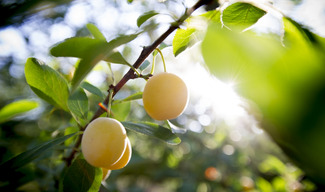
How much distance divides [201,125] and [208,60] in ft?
8.34

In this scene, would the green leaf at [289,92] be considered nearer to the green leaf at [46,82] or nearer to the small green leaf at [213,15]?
the small green leaf at [213,15]

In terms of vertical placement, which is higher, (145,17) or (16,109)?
(145,17)

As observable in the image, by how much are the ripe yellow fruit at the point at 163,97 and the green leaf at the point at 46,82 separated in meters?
0.24

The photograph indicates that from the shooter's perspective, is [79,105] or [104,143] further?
[79,105]

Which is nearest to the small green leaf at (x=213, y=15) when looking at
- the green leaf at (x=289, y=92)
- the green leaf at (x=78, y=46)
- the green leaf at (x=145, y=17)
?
the green leaf at (x=145, y=17)

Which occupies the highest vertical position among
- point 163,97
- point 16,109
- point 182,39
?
point 182,39

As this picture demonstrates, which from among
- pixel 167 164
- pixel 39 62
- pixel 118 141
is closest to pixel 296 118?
pixel 118 141

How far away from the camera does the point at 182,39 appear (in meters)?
0.54

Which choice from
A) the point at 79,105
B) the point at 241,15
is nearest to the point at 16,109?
the point at 79,105

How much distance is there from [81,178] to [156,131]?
231mm

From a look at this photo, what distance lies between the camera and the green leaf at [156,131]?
56 centimetres

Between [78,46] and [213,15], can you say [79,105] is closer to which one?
[78,46]

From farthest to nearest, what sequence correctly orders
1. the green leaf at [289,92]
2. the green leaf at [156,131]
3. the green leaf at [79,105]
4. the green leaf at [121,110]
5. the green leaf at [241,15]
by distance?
the green leaf at [121,110] → the green leaf at [79,105] → the green leaf at [156,131] → the green leaf at [241,15] → the green leaf at [289,92]

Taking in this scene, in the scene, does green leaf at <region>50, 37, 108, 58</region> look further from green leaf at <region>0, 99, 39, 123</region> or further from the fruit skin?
→ green leaf at <region>0, 99, 39, 123</region>
